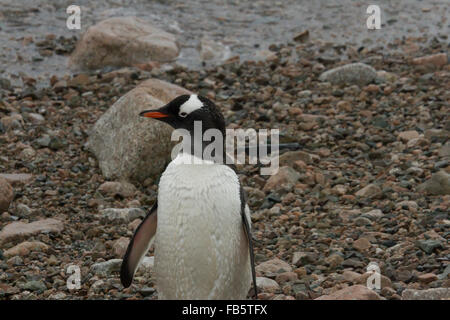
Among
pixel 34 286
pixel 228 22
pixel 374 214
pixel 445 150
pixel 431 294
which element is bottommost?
pixel 34 286

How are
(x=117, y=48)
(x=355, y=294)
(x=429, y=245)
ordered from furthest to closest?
(x=117, y=48), (x=429, y=245), (x=355, y=294)

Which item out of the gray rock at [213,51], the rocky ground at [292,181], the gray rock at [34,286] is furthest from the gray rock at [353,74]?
the gray rock at [34,286]

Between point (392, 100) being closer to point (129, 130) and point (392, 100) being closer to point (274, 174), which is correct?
point (274, 174)

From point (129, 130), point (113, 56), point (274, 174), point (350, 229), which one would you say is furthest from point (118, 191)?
point (113, 56)

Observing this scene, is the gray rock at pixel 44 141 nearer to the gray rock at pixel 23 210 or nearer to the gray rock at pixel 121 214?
the gray rock at pixel 23 210

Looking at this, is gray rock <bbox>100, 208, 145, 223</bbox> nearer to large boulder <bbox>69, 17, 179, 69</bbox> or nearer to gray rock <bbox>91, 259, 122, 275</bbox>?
gray rock <bbox>91, 259, 122, 275</bbox>

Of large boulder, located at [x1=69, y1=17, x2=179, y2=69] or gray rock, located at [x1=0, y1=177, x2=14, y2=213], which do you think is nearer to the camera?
gray rock, located at [x1=0, y1=177, x2=14, y2=213]

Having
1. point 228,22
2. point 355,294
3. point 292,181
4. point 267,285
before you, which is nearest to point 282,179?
point 292,181

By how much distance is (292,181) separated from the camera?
6.84m

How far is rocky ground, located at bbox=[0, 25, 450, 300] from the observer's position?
5.16 m

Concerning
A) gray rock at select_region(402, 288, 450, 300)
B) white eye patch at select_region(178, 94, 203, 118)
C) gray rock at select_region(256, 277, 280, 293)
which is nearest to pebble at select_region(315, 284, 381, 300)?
gray rock at select_region(402, 288, 450, 300)

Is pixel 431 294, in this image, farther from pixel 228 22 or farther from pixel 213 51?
pixel 228 22

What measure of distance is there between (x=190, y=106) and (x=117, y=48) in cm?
660
